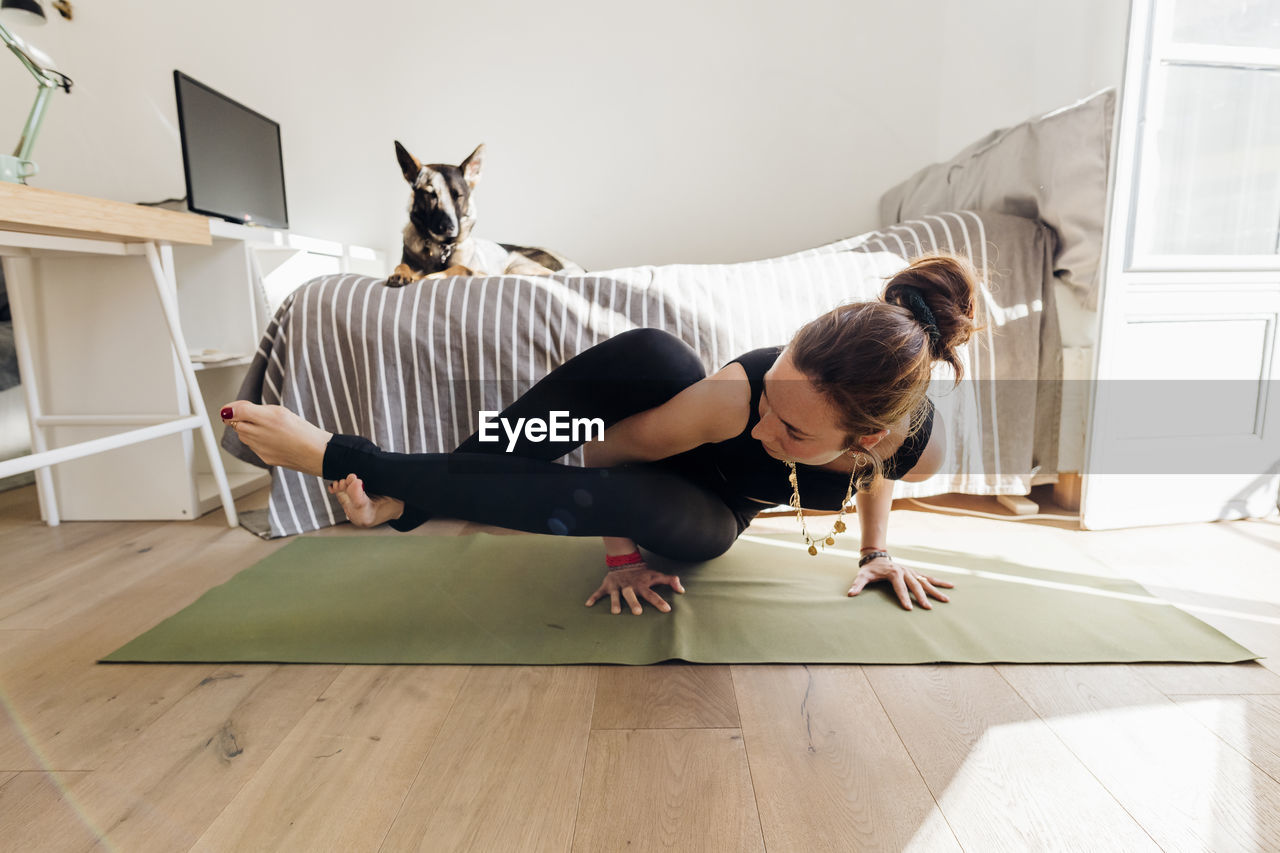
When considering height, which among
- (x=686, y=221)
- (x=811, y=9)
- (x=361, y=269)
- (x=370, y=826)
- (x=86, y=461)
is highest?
(x=811, y=9)

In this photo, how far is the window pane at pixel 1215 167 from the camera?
5.01 feet

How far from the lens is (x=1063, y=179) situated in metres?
1.57

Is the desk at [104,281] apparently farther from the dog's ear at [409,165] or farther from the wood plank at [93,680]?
the dog's ear at [409,165]

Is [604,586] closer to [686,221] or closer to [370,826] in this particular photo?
[370,826]

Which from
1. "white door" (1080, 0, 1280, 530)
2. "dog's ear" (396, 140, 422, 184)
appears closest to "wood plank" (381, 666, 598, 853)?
"white door" (1080, 0, 1280, 530)

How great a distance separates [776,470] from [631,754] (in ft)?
1.67

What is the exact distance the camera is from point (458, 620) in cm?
112

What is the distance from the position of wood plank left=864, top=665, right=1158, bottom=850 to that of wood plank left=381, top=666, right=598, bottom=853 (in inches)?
15.6

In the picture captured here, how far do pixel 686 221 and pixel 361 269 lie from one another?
1.38 m

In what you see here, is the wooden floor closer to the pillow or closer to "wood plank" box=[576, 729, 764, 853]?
"wood plank" box=[576, 729, 764, 853]

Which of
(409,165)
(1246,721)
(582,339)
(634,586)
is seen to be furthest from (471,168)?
(1246,721)

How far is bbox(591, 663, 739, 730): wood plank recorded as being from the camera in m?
0.85

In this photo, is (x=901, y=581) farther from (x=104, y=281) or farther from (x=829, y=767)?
(x=104, y=281)

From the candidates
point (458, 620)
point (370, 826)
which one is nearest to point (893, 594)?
point (458, 620)
